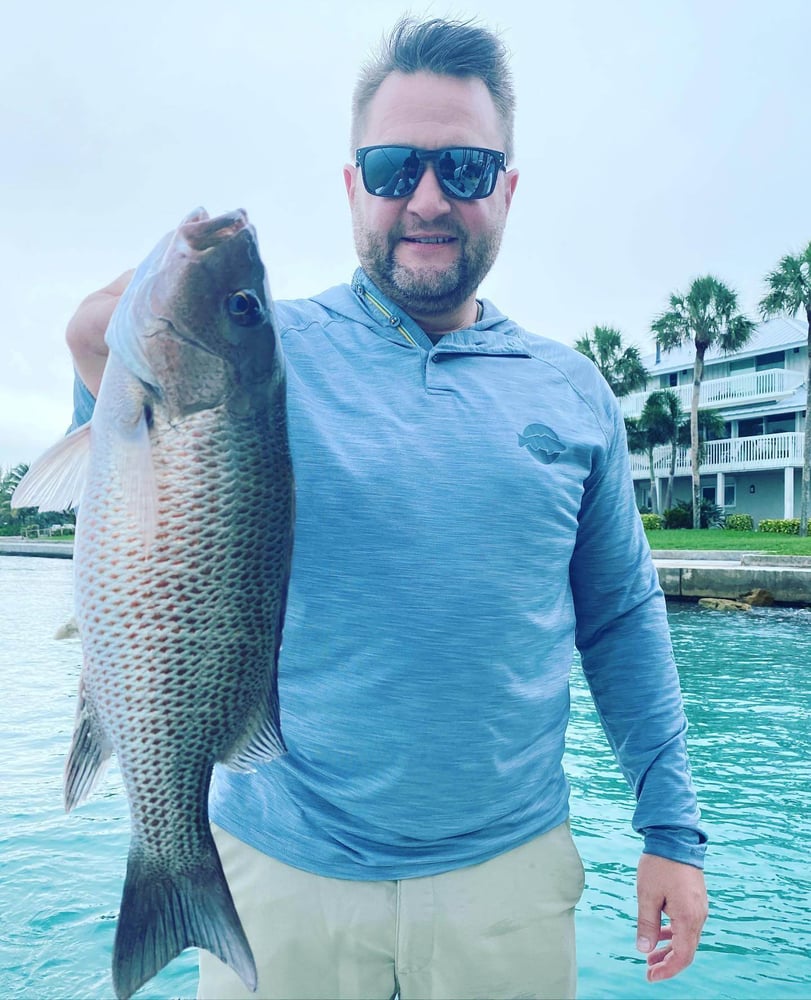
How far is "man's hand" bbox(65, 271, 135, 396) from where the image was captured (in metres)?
1.66

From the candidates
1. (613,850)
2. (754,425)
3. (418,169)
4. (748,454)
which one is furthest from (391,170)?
(754,425)

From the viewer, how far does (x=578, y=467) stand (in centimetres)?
225

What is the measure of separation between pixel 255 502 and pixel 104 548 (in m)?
0.25

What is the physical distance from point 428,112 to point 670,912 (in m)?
2.08

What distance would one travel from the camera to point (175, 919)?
1.60m

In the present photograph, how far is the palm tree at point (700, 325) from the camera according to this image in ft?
117

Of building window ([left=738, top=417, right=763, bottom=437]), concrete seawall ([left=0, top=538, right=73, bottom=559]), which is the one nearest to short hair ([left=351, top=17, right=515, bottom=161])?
building window ([left=738, top=417, right=763, bottom=437])

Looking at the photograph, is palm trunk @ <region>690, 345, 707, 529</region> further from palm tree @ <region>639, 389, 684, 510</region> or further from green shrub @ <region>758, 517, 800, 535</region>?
palm tree @ <region>639, 389, 684, 510</region>

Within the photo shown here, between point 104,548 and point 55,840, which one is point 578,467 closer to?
point 104,548

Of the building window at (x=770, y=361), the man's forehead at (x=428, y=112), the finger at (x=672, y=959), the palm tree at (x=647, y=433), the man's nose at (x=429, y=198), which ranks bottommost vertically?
the finger at (x=672, y=959)

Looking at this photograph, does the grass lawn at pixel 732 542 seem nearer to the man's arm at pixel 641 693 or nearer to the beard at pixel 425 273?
the man's arm at pixel 641 693

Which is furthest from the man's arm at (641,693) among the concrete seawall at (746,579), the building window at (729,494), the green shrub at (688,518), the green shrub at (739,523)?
the building window at (729,494)

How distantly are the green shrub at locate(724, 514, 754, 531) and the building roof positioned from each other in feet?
24.9

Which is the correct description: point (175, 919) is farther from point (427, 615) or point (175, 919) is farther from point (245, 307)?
point (245, 307)
